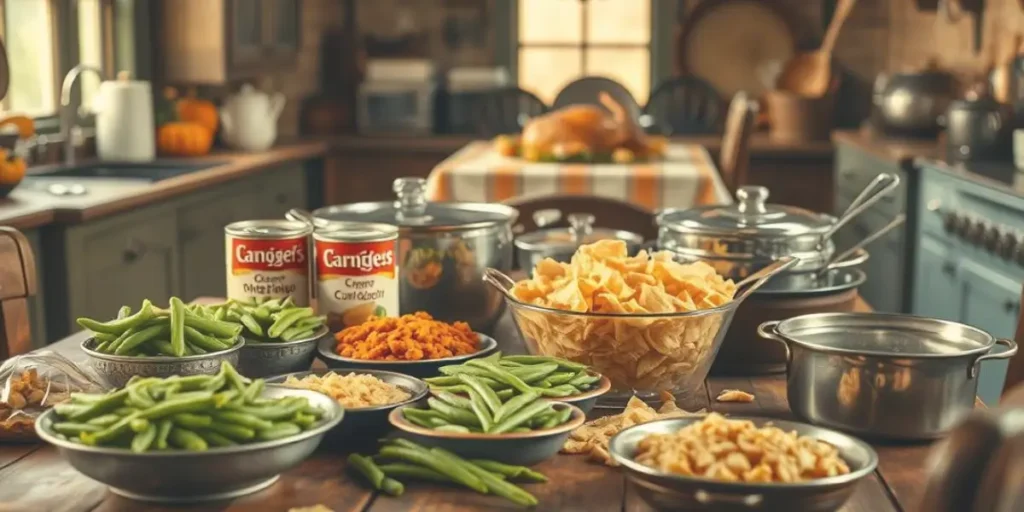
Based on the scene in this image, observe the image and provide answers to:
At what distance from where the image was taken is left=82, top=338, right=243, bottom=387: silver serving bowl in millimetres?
1340

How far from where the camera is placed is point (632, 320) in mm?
1396

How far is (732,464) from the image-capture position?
1059mm

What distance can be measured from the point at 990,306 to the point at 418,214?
A: 7.05 feet

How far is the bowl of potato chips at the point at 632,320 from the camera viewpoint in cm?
140

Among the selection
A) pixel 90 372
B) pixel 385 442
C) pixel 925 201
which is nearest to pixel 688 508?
pixel 385 442

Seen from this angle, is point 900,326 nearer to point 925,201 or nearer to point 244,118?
point 925,201

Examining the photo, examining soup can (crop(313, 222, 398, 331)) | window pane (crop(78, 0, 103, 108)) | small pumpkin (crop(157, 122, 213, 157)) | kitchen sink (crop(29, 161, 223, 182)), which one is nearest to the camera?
soup can (crop(313, 222, 398, 331))

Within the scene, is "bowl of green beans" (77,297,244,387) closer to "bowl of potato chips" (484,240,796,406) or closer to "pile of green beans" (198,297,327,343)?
"pile of green beans" (198,297,327,343)

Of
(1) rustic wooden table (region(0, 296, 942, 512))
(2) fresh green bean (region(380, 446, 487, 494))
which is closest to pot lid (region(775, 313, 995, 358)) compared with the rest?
(1) rustic wooden table (region(0, 296, 942, 512))

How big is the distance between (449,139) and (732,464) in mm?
5212

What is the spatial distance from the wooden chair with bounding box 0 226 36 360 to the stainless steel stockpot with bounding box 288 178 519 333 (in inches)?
17.0

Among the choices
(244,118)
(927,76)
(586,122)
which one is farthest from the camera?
(244,118)

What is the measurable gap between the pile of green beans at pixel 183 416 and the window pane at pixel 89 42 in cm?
379

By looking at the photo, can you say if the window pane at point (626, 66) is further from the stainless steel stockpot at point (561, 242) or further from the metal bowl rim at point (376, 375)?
the metal bowl rim at point (376, 375)
